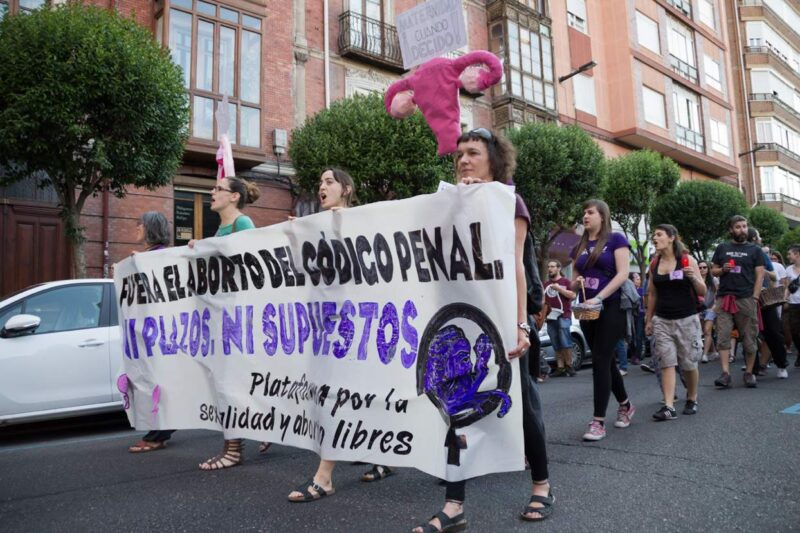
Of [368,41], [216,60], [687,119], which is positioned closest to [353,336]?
[216,60]

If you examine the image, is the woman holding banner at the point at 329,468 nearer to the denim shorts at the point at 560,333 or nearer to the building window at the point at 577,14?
the denim shorts at the point at 560,333

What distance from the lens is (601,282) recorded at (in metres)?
4.93

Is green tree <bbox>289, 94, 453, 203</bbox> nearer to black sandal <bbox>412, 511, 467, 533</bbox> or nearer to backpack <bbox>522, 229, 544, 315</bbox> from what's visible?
backpack <bbox>522, 229, 544, 315</bbox>

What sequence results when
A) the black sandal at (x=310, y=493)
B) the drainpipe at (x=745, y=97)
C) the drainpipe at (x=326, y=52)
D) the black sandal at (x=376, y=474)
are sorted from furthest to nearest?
the drainpipe at (x=745, y=97) → the drainpipe at (x=326, y=52) → the black sandal at (x=376, y=474) → the black sandal at (x=310, y=493)

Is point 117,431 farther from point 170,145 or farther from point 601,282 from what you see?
point 170,145

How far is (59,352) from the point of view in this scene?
592 cm

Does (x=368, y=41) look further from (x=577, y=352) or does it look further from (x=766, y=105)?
(x=766, y=105)

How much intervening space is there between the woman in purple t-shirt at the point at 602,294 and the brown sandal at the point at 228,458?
8.29ft

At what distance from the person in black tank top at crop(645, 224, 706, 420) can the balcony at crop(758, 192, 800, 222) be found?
3579 cm

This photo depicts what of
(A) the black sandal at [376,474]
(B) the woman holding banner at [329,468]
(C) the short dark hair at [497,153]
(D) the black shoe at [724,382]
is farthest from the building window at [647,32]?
(A) the black sandal at [376,474]

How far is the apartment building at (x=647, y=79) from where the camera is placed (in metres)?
26.3

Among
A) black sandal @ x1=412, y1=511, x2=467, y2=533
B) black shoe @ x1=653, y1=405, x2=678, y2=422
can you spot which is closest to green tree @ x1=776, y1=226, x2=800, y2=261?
black shoe @ x1=653, y1=405, x2=678, y2=422

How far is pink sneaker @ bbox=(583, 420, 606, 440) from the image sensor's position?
4633 mm

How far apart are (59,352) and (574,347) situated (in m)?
7.86
